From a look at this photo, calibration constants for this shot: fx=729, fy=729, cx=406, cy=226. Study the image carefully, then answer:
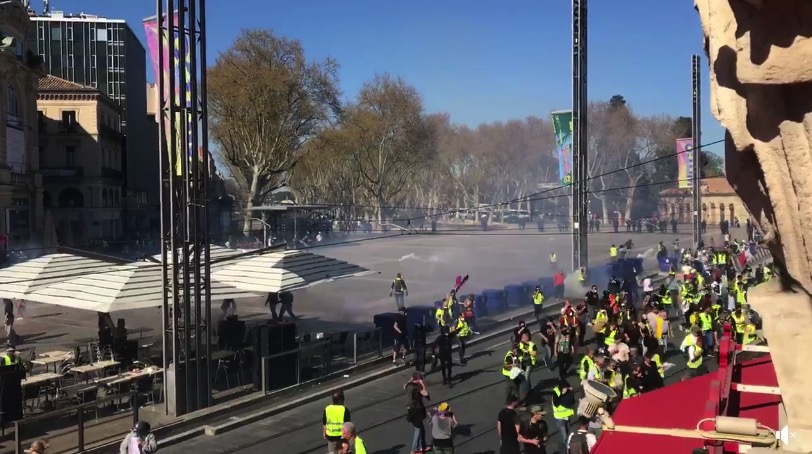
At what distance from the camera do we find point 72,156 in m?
51.8

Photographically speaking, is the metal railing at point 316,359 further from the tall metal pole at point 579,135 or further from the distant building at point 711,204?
the distant building at point 711,204

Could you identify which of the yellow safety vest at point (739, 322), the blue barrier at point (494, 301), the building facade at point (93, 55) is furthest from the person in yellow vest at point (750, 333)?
the building facade at point (93, 55)

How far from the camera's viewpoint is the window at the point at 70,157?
170 feet

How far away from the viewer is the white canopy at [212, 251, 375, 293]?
48.0 ft

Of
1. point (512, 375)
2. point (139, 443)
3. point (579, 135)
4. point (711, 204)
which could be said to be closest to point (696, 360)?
point (512, 375)

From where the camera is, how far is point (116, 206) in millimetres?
57625

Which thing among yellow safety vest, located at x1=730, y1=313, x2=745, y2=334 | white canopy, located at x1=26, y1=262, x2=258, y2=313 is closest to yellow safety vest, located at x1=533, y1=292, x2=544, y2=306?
yellow safety vest, located at x1=730, y1=313, x2=745, y2=334

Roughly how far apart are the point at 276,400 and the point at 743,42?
37.7 feet

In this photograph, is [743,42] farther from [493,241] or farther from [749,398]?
[493,241]

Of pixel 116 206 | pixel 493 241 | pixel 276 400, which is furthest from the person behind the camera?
pixel 116 206

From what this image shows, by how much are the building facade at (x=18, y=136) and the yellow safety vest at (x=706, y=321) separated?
1292 inches

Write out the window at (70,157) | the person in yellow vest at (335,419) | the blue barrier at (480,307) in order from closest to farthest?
the person in yellow vest at (335,419) < the blue barrier at (480,307) < the window at (70,157)

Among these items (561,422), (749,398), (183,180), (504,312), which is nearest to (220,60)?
(504,312)

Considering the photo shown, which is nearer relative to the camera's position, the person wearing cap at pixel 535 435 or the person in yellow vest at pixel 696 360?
the person wearing cap at pixel 535 435
